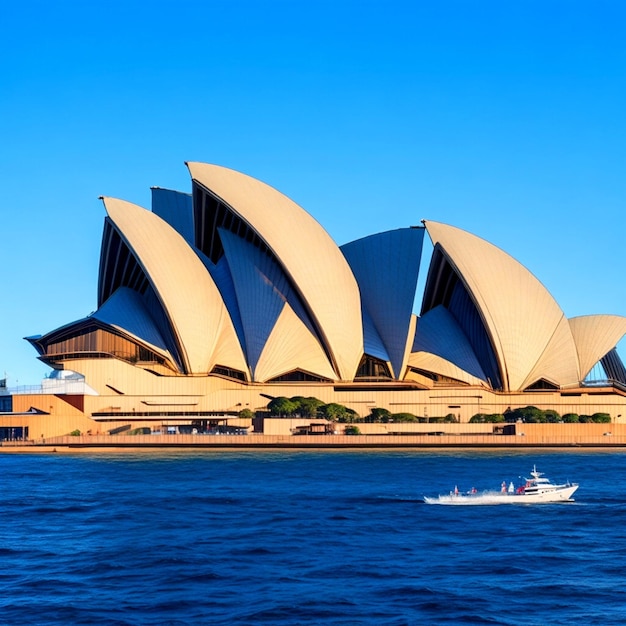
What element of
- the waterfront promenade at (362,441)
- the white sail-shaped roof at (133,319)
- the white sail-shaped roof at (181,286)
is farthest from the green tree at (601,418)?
the white sail-shaped roof at (133,319)

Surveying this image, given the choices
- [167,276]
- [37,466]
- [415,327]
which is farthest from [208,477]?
[415,327]

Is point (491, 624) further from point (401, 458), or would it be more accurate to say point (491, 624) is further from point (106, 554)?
point (401, 458)

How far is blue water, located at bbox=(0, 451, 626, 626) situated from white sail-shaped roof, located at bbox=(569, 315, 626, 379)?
38.2 m

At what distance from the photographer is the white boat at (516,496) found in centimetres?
4047

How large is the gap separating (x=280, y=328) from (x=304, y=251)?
6.17 metres

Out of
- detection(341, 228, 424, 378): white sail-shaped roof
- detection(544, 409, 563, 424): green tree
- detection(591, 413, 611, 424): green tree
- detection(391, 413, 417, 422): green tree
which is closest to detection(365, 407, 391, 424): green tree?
detection(391, 413, 417, 422): green tree

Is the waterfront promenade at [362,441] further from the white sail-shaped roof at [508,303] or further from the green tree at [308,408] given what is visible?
the white sail-shaped roof at [508,303]

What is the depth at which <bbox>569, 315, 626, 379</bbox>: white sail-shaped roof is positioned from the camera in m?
87.8

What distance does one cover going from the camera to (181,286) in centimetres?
7650

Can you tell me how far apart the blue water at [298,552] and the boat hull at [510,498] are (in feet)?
2.49

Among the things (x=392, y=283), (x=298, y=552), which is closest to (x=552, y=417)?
(x=392, y=283)

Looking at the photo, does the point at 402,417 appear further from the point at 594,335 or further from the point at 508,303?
the point at 594,335

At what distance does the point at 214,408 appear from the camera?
78.8 metres

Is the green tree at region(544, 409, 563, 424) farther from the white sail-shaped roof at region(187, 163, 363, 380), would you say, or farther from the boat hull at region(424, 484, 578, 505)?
the boat hull at region(424, 484, 578, 505)
